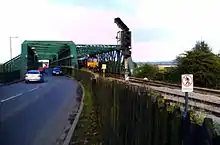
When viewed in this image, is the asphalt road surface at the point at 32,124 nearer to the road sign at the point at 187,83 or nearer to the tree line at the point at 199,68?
the road sign at the point at 187,83

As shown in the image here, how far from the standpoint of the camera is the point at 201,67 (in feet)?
132

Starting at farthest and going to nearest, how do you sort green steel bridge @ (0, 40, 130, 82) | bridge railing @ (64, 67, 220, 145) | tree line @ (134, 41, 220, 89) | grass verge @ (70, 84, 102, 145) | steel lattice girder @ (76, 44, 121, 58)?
steel lattice girder @ (76, 44, 121, 58) < green steel bridge @ (0, 40, 130, 82) < tree line @ (134, 41, 220, 89) < grass verge @ (70, 84, 102, 145) < bridge railing @ (64, 67, 220, 145)

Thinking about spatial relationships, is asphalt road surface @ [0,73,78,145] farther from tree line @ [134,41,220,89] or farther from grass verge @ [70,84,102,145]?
tree line @ [134,41,220,89]

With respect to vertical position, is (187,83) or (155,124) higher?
(187,83)

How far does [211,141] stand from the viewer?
7.78ft

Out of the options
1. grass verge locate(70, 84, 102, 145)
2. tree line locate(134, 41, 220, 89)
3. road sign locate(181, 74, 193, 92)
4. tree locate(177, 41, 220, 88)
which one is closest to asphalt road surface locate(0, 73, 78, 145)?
grass verge locate(70, 84, 102, 145)

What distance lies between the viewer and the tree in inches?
1539

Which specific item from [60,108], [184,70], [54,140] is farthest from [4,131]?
[184,70]

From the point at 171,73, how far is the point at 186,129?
4340 cm

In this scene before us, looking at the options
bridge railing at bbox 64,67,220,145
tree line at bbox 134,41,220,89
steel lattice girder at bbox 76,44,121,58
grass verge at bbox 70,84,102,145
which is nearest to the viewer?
bridge railing at bbox 64,67,220,145

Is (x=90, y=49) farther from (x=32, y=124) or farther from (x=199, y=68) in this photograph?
(x=32, y=124)

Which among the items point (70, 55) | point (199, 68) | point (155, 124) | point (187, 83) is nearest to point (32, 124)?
point (187, 83)

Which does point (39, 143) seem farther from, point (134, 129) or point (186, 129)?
point (186, 129)

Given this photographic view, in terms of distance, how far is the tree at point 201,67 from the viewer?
39094mm
